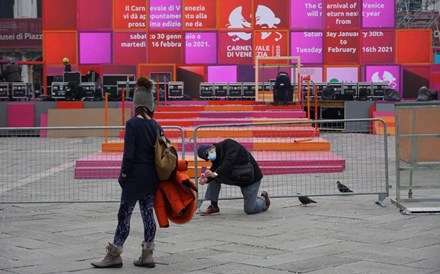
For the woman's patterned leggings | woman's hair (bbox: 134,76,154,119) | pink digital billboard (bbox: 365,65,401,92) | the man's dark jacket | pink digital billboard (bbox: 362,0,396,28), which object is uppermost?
pink digital billboard (bbox: 362,0,396,28)

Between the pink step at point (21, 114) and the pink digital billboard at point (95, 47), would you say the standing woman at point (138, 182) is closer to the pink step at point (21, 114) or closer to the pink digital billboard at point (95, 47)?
the pink step at point (21, 114)

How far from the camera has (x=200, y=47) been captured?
29531 millimetres

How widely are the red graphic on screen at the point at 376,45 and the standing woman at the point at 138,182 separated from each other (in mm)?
22410

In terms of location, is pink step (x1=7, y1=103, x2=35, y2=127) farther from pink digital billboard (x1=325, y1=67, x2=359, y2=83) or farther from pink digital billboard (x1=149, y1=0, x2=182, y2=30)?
pink digital billboard (x1=325, y1=67, x2=359, y2=83)

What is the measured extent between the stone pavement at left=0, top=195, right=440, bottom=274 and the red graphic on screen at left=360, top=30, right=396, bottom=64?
708 inches

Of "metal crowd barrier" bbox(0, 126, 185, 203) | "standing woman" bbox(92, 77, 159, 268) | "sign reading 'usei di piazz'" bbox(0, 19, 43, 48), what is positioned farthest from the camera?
"sign reading 'usei di piazz'" bbox(0, 19, 43, 48)

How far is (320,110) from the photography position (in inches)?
1150

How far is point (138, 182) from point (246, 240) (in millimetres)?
1902

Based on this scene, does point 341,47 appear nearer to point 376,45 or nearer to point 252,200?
point 376,45

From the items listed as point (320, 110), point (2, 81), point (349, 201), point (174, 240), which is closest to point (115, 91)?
point (2, 81)

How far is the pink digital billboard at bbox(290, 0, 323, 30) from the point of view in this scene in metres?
29.4

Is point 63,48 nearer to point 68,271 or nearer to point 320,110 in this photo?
point 320,110

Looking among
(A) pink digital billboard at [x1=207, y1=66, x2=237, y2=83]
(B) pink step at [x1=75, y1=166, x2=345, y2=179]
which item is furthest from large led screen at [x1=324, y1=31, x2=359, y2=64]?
(B) pink step at [x1=75, y1=166, x2=345, y2=179]

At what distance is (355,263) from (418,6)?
132ft
